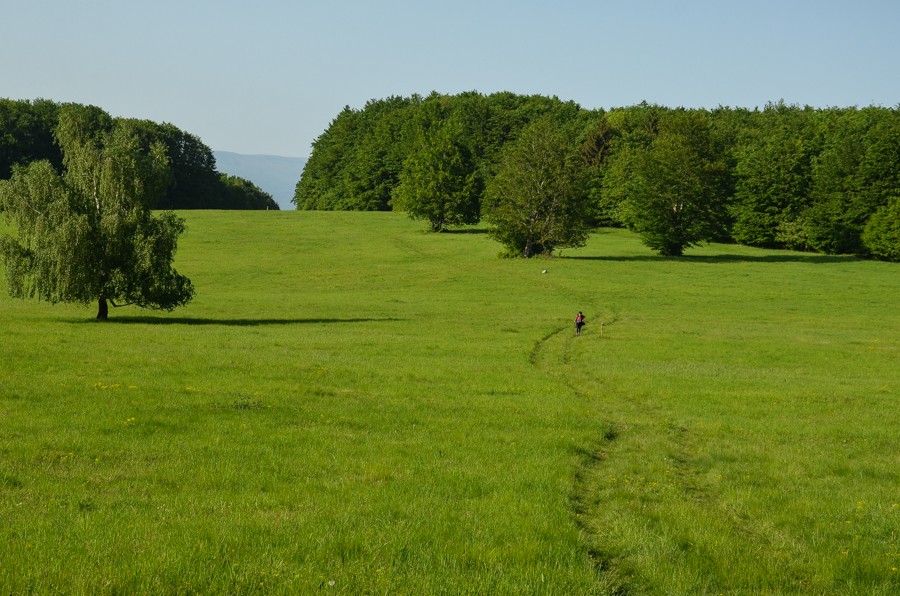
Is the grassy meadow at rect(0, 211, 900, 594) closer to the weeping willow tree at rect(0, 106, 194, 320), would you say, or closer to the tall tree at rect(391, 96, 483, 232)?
the weeping willow tree at rect(0, 106, 194, 320)

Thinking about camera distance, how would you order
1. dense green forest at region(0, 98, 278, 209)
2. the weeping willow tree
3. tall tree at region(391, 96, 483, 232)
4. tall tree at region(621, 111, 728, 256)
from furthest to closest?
dense green forest at region(0, 98, 278, 209) → tall tree at region(391, 96, 483, 232) → tall tree at region(621, 111, 728, 256) → the weeping willow tree

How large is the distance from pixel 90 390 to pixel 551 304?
44635mm

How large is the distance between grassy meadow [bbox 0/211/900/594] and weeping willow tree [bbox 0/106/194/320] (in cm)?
256

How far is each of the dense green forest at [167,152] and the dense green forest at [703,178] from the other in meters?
36.5

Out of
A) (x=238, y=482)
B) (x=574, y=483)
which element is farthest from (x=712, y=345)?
Result: (x=238, y=482)

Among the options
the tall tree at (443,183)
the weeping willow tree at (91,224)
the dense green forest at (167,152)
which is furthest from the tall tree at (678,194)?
the dense green forest at (167,152)

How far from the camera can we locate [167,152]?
16038 centimetres

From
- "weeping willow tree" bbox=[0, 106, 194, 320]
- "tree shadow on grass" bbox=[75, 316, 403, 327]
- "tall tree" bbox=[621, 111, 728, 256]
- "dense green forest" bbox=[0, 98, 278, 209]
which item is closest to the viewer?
"weeping willow tree" bbox=[0, 106, 194, 320]

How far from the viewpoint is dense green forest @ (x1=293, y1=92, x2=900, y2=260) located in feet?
315

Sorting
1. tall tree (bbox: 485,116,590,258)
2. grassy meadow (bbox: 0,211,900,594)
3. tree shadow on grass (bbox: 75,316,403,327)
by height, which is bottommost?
tree shadow on grass (bbox: 75,316,403,327)

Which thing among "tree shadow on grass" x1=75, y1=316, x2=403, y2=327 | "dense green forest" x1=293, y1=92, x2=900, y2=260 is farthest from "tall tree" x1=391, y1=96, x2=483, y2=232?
"tree shadow on grass" x1=75, y1=316, x2=403, y2=327

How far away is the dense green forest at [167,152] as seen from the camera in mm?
141250

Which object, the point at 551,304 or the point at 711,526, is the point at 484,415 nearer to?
the point at 711,526

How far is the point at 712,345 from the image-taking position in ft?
142
